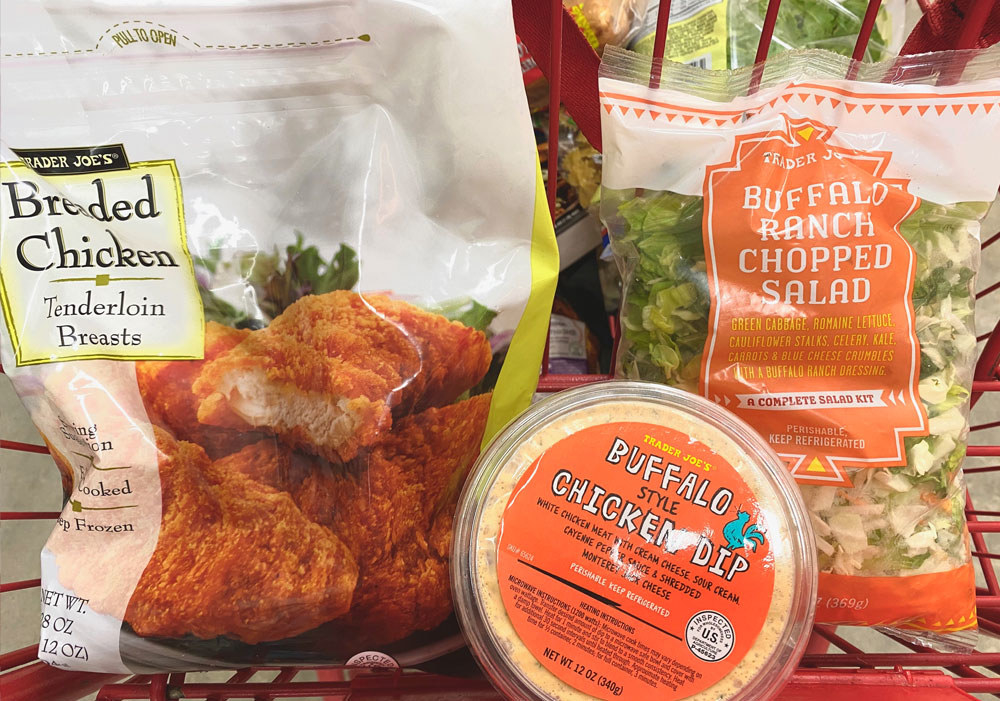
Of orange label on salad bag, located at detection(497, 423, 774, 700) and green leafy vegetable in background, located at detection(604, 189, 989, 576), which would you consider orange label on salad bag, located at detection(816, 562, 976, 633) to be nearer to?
green leafy vegetable in background, located at detection(604, 189, 989, 576)

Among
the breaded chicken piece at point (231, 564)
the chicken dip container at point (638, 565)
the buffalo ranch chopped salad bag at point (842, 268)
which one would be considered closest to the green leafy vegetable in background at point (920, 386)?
the buffalo ranch chopped salad bag at point (842, 268)

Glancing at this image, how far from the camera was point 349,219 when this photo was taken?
0.61m

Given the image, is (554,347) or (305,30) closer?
(305,30)

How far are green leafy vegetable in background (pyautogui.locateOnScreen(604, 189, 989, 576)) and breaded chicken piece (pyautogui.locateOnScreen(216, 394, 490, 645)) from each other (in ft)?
0.77

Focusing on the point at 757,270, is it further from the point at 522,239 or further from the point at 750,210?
the point at 522,239

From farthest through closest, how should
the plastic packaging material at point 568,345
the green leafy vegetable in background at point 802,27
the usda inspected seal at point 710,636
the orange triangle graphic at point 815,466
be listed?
the plastic packaging material at point 568,345
the green leafy vegetable in background at point 802,27
the orange triangle graphic at point 815,466
the usda inspected seal at point 710,636

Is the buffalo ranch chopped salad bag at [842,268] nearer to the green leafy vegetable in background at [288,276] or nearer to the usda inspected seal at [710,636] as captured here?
the usda inspected seal at [710,636]

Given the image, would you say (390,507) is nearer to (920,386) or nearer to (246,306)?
(246,306)

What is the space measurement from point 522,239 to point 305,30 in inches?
9.6

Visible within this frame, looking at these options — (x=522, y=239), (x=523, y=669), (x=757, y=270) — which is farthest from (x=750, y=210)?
(x=523, y=669)

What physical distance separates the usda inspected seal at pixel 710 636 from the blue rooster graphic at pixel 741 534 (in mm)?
55

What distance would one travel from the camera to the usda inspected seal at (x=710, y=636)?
1.78 feet

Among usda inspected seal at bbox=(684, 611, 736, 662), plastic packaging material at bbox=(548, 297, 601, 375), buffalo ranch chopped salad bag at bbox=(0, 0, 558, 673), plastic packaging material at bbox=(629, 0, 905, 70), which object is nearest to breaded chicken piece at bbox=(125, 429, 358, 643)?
buffalo ranch chopped salad bag at bbox=(0, 0, 558, 673)

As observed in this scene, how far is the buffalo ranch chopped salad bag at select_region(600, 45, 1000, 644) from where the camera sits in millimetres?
621
